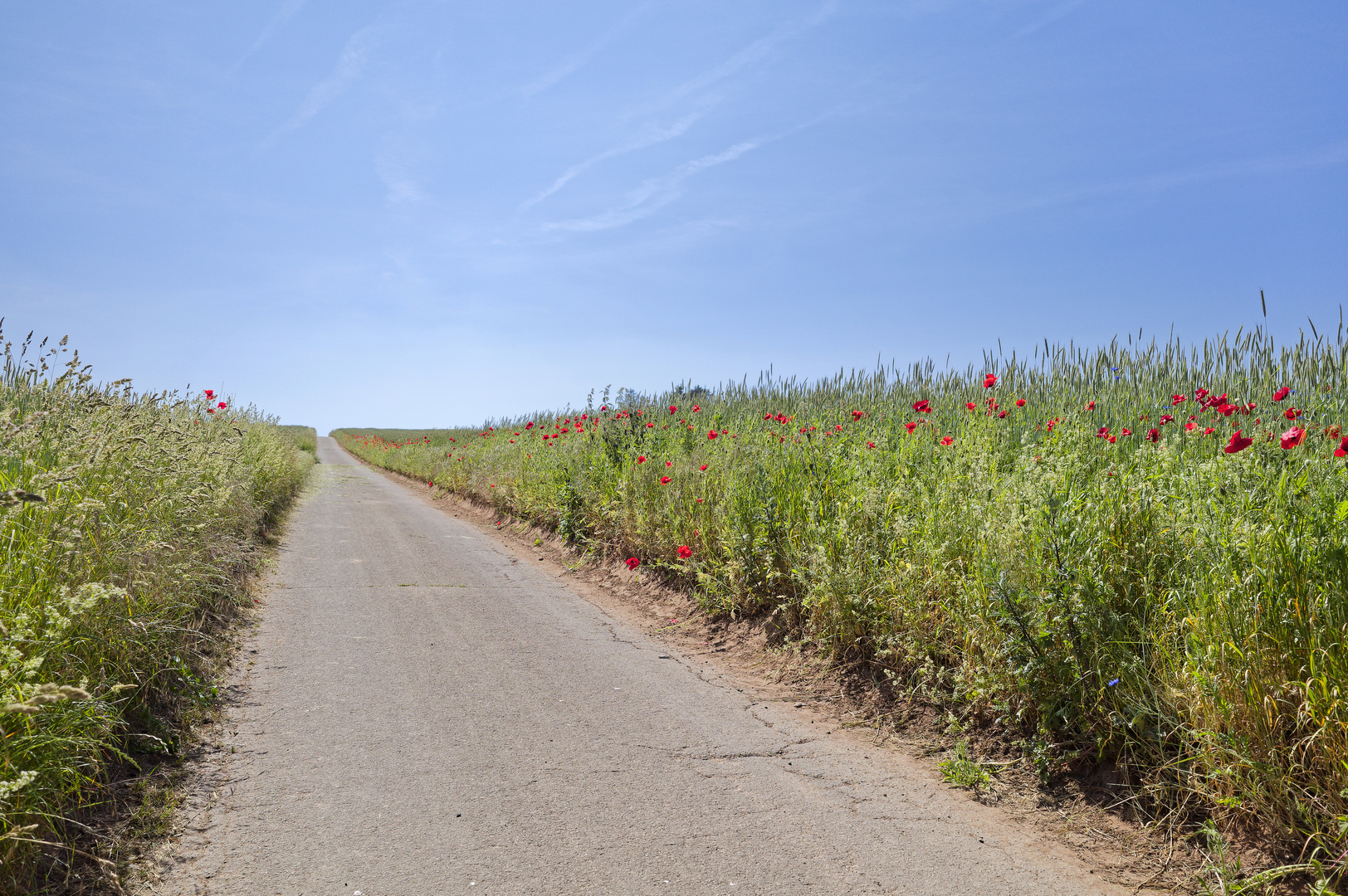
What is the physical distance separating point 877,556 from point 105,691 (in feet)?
14.6

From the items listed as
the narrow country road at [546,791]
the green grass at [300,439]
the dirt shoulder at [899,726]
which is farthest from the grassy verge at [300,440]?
the narrow country road at [546,791]

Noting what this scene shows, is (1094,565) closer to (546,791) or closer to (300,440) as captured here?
(546,791)

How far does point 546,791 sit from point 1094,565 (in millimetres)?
2912

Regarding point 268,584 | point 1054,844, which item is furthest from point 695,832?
point 268,584

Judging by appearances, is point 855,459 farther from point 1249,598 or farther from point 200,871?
point 200,871

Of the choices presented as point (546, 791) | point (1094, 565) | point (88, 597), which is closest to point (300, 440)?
point (88, 597)

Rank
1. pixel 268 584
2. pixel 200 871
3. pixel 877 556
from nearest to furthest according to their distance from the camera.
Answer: pixel 200 871 < pixel 877 556 < pixel 268 584

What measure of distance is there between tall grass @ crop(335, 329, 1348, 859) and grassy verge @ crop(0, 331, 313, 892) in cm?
395

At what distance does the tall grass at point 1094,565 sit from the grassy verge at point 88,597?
13.0ft

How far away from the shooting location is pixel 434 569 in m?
8.49

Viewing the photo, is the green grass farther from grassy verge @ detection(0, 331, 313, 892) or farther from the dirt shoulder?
the dirt shoulder

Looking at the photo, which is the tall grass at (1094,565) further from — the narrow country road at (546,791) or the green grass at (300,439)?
the green grass at (300,439)

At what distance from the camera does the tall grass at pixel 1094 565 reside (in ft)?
9.42

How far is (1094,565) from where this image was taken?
3641 mm
